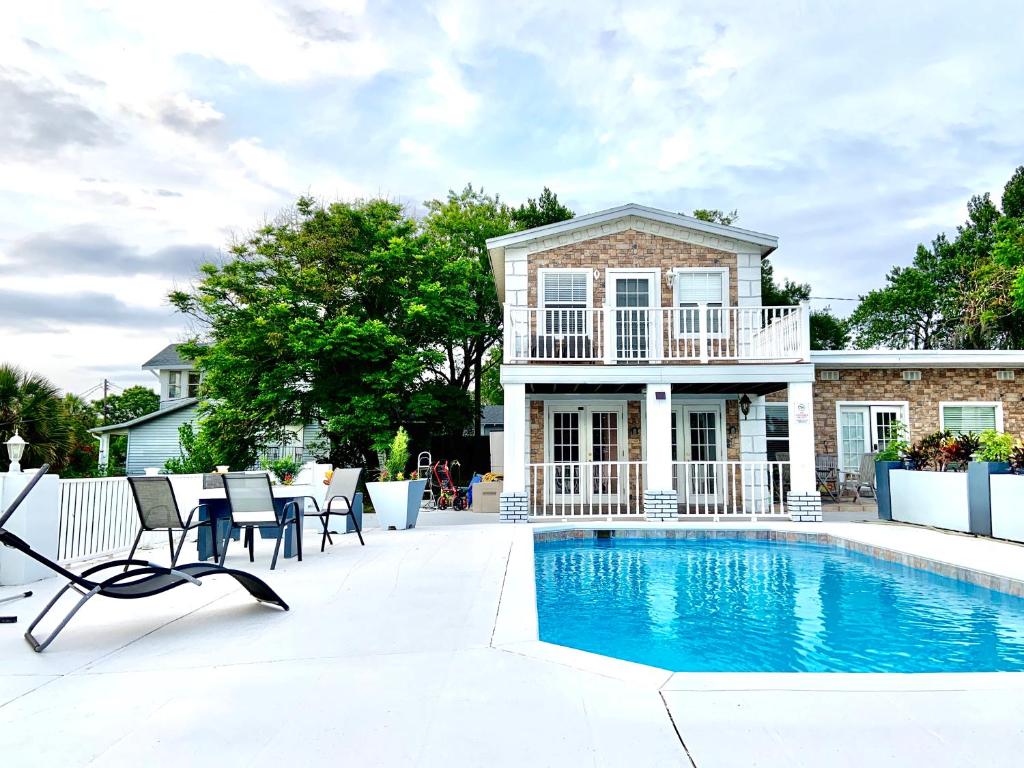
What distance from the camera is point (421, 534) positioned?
9.30 m

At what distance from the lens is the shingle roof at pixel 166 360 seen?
100 ft

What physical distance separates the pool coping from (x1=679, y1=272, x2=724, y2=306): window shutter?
4.63 meters

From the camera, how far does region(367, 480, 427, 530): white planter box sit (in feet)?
32.7

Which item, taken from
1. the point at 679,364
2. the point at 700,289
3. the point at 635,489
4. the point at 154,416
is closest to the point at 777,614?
the point at 679,364

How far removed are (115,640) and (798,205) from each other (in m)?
23.0

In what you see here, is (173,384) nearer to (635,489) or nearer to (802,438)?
(635,489)

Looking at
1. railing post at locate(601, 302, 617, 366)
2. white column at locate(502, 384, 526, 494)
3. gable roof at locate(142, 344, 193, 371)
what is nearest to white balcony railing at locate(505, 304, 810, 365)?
railing post at locate(601, 302, 617, 366)

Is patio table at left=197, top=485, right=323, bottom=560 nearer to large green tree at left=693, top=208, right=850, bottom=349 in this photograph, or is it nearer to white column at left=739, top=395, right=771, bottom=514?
white column at left=739, top=395, right=771, bottom=514

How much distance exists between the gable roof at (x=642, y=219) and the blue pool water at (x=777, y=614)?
664 cm

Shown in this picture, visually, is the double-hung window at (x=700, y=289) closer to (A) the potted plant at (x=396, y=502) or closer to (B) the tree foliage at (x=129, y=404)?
(A) the potted plant at (x=396, y=502)

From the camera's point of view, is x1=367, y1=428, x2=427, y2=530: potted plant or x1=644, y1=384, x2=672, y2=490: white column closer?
x1=367, y1=428, x2=427, y2=530: potted plant

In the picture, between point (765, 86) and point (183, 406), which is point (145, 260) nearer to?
point (183, 406)

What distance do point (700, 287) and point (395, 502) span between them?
734cm

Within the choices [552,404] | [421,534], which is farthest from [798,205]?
[421,534]
